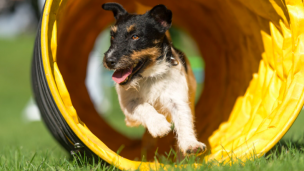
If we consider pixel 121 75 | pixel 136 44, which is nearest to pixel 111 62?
pixel 121 75

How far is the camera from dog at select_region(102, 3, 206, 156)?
339cm

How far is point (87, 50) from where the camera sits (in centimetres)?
633

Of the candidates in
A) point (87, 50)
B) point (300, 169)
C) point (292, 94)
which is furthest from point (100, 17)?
point (300, 169)

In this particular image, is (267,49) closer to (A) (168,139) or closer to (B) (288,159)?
(B) (288,159)

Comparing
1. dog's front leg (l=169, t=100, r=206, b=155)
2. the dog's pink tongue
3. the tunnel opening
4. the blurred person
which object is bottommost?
the blurred person

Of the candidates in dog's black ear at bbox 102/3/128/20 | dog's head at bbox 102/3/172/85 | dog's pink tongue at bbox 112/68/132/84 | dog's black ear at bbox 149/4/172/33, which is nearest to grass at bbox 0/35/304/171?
dog's pink tongue at bbox 112/68/132/84

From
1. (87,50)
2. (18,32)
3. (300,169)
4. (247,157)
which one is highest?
(300,169)

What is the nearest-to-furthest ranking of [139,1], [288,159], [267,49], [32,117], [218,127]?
[288,159], [267,49], [218,127], [139,1], [32,117]

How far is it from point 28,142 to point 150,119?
311cm

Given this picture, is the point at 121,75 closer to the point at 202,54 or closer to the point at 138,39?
the point at 138,39

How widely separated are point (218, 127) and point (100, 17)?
10.2 ft

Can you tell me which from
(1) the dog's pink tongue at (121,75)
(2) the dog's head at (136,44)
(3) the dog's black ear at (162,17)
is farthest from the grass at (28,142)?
(3) the dog's black ear at (162,17)

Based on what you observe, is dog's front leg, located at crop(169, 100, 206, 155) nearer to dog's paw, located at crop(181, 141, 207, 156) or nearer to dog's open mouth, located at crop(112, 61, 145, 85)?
dog's paw, located at crop(181, 141, 207, 156)

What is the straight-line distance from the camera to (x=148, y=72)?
3609 mm
